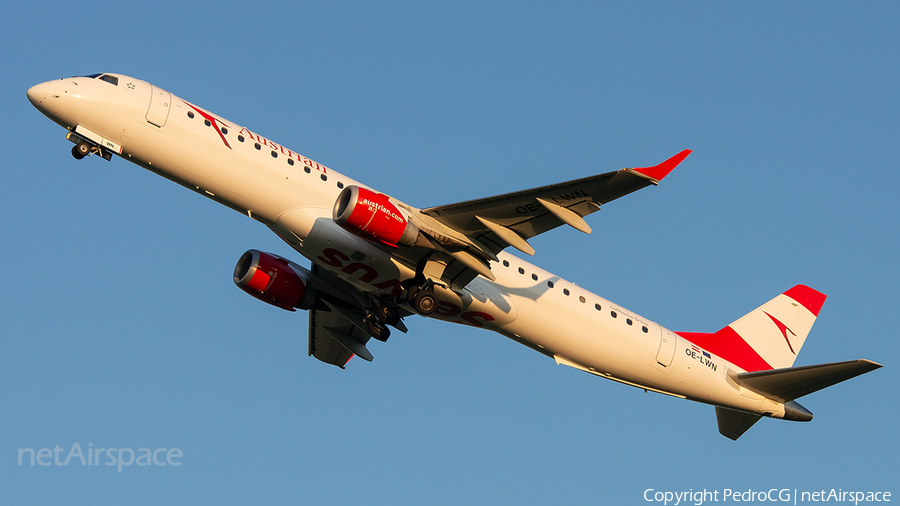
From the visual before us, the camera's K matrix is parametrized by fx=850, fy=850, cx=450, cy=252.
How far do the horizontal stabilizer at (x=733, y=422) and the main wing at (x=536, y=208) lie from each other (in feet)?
40.6

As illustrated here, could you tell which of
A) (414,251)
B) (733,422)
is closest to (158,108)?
(414,251)

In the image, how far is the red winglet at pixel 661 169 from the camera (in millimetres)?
21219

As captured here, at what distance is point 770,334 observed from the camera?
33344mm

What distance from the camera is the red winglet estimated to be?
69.6ft

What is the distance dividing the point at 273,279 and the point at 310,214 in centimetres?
570

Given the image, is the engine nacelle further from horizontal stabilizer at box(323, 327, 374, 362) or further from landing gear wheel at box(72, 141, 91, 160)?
horizontal stabilizer at box(323, 327, 374, 362)

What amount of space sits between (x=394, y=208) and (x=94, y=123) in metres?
8.85

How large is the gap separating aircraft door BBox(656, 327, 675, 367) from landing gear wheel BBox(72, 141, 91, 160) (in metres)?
19.4

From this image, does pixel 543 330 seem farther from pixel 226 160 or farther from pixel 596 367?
pixel 226 160

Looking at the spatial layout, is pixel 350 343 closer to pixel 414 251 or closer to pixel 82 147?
pixel 414 251

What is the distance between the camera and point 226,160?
24.8 meters

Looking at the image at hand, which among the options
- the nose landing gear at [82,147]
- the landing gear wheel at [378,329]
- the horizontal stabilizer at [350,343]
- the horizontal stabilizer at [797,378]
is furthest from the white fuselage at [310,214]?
the horizontal stabilizer at [350,343]

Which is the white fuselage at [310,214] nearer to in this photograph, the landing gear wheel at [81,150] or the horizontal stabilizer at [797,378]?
the landing gear wheel at [81,150]

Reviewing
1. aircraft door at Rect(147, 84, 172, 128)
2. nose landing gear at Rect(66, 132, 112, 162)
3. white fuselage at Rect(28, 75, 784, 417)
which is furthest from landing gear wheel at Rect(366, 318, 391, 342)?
nose landing gear at Rect(66, 132, 112, 162)
